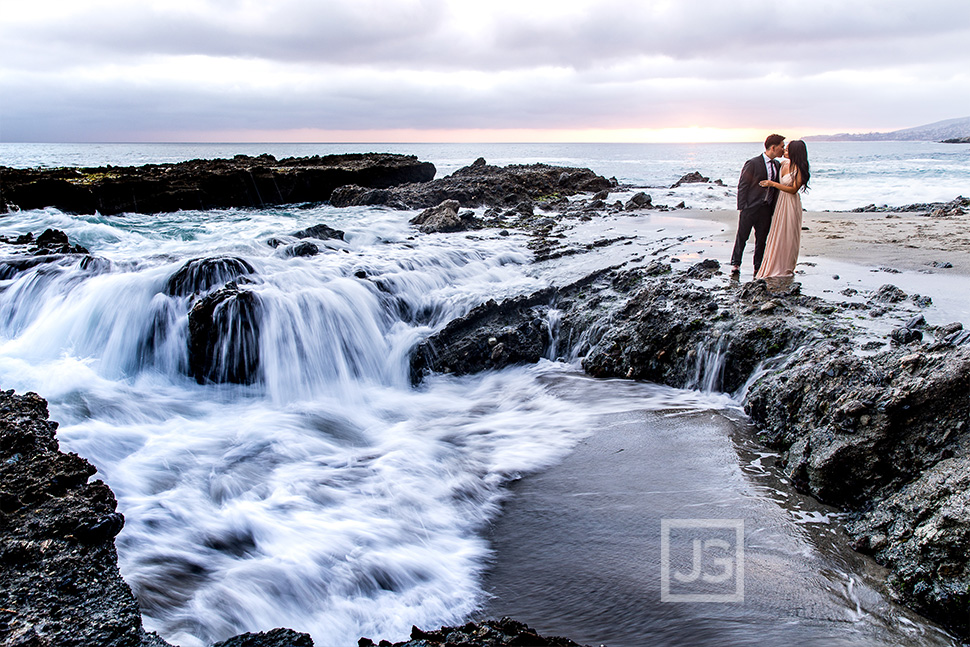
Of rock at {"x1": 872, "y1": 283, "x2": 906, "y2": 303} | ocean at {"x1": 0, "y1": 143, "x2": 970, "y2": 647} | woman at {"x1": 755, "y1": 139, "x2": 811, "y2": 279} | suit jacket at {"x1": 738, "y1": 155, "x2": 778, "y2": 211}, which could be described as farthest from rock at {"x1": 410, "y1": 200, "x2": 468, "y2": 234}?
rock at {"x1": 872, "y1": 283, "x2": 906, "y2": 303}

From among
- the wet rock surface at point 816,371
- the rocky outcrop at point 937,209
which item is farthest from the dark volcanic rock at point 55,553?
the rocky outcrop at point 937,209

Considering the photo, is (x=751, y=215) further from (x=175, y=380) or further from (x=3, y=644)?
(x=3, y=644)

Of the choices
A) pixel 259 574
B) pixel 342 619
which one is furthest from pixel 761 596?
pixel 259 574

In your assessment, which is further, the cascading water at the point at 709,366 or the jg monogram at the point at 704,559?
the cascading water at the point at 709,366

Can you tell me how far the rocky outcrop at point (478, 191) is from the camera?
68.3 feet

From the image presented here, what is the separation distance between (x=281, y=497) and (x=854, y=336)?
5267mm

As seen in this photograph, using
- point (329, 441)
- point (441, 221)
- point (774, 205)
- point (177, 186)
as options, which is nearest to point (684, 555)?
point (329, 441)

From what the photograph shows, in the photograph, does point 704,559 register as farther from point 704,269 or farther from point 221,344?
point 221,344

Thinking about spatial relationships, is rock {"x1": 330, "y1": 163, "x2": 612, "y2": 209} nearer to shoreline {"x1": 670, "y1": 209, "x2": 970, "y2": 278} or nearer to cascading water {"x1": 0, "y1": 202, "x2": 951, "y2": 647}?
shoreline {"x1": 670, "y1": 209, "x2": 970, "y2": 278}

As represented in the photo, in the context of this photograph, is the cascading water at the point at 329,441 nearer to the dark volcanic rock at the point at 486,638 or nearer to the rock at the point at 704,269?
the dark volcanic rock at the point at 486,638

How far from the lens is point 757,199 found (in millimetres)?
8344

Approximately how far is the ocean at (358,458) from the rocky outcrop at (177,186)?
10576 mm

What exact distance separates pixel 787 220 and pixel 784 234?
19cm

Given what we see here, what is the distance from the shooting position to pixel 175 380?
6.87m
